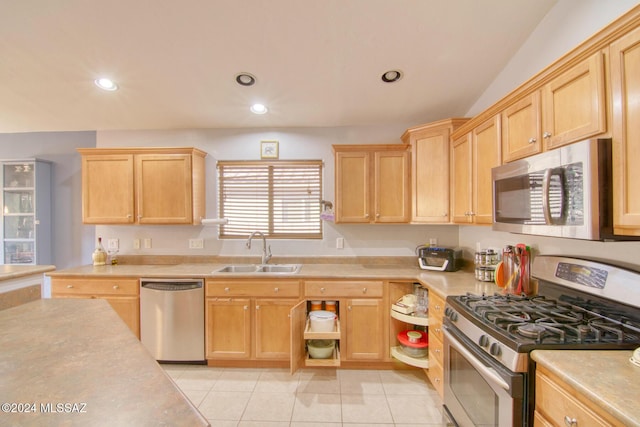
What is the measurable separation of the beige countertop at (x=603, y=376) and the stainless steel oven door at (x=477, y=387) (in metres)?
0.17

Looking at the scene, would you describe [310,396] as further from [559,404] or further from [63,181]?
[63,181]

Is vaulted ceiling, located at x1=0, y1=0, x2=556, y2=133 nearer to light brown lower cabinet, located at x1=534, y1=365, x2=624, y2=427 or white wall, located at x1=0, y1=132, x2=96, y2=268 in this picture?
white wall, located at x1=0, y1=132, x2=96, y2=268

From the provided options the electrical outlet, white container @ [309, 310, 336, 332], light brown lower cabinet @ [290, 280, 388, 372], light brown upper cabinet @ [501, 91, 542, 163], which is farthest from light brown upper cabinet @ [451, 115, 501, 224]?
the electrical outlet

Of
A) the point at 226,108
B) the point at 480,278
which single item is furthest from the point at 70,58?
the point at 480,278

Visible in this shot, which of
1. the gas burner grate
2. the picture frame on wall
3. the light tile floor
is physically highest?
the picture frame on wall

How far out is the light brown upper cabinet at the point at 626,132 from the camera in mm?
964

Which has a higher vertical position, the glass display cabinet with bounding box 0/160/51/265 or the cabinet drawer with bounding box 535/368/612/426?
the glass display cabinet with bounding box 0/160/51/265

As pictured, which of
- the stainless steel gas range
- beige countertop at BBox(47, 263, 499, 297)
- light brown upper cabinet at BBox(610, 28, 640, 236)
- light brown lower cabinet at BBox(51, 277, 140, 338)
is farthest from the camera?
light brown lower cabinet at BBox(51, 277, 140, 338)

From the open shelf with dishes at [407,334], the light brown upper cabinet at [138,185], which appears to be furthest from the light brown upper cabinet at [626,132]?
the light brown upper cabinet at [138,185]

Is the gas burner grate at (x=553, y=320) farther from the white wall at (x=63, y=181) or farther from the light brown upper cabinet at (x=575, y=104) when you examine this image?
the white wall at (x=63, y=181)

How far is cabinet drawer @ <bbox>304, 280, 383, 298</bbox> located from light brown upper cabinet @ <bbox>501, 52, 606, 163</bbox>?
1.44 metres

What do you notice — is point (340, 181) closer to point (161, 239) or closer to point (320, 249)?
point (320, 249)

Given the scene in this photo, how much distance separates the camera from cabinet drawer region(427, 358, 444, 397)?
1.88 meters

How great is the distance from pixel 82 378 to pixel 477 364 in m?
1.59
